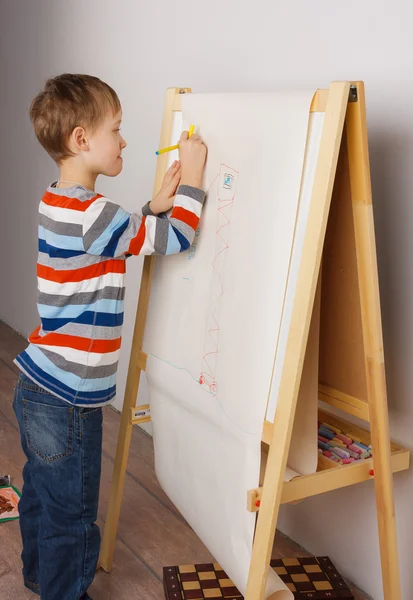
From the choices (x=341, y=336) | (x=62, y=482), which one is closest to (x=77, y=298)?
(x=62, y=482)

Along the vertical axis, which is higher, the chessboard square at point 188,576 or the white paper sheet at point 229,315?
the white paper sheet at point 229,315

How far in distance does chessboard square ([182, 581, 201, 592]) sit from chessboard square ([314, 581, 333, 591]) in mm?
277

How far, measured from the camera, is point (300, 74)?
1.83m

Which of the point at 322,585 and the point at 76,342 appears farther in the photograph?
the point at 322,585

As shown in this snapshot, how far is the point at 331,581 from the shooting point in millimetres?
1793

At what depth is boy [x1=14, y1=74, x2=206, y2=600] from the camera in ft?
5.19

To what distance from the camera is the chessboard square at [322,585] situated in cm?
177

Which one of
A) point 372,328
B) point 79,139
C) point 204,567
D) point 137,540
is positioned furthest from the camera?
point 137,540

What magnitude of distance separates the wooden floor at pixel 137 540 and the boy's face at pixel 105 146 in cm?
101

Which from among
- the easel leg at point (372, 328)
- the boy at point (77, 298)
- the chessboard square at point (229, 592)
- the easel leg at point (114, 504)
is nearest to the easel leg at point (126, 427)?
the easel leg at point (114, 504)

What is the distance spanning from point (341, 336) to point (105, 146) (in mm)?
647

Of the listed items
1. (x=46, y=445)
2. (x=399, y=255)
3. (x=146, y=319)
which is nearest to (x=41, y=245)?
(x=146, y=319)

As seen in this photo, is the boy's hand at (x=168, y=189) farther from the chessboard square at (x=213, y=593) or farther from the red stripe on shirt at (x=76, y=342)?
the chessboard square at (x=213, y=593)

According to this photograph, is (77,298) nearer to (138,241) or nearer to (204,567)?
(138,241)
